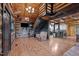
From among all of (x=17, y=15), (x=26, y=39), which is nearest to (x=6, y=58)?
(x=26, y=39)

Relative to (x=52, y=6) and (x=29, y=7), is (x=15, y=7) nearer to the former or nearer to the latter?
(x=29, y=7)

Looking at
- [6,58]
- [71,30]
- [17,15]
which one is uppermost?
[17,15]

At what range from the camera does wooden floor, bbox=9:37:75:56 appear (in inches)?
161

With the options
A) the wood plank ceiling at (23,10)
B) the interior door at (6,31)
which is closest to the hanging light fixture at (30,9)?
the wood plank ceiling at (23,10)

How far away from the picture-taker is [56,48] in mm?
4090

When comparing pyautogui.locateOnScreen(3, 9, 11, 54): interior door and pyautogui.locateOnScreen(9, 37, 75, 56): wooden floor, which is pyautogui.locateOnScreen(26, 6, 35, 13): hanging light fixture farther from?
pyautogui.locateOnScreen(9, 37, 75, 56): wooden floor

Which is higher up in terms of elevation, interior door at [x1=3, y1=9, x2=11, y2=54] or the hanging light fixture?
the hanging light fixture

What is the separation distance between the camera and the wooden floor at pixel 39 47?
4.08 m

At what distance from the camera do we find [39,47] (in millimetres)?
4172

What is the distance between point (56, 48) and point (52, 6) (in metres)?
0.84

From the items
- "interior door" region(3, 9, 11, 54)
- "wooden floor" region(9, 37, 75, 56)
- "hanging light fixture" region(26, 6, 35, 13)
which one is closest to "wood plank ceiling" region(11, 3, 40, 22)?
"hanging light fixture" region(26, 6, 35, 13)

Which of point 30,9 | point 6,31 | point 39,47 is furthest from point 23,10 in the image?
point 39,47

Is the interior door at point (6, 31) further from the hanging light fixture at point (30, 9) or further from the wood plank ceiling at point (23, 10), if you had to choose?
the hanging light fixture at point (30, 9)

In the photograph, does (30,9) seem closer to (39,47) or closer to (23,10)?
(23,10)
